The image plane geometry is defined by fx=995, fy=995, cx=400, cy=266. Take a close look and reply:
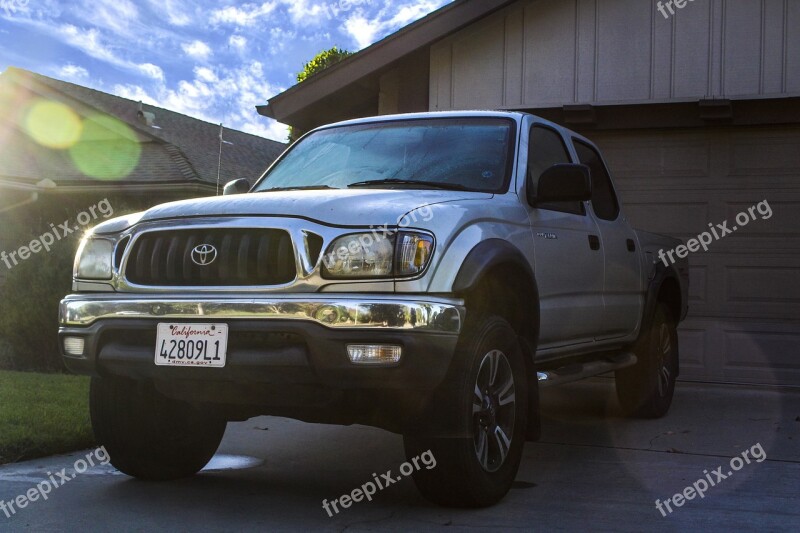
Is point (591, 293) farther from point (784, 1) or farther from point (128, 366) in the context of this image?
point (784, 1)

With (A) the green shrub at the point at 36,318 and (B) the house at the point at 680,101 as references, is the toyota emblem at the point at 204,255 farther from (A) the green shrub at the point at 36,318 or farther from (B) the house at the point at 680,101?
(A) the green shrub at the point at 36,318

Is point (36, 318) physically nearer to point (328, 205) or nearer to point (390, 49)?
point (390, 49)

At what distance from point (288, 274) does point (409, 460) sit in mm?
929

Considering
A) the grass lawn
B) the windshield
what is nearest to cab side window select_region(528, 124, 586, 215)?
the windshield

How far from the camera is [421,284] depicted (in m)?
3.92

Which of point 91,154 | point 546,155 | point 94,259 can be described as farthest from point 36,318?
point 91,154

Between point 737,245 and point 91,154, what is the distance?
14277 mm

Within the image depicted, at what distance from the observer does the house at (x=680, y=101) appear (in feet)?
30.8

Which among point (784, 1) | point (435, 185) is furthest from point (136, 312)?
point (784, 1)
